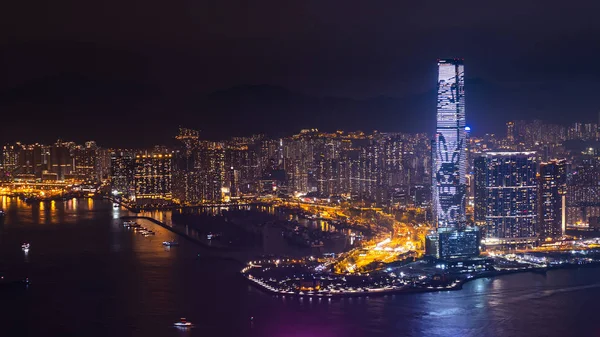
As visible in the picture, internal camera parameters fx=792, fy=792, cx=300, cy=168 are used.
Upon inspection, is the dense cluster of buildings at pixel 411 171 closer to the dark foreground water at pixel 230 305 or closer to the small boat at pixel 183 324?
the dark foreground water at pixel 230 305

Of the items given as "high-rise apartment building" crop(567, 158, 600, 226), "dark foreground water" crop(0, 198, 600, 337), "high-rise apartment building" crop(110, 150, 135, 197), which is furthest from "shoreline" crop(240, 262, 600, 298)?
"high-rise apartment building" crop(110, 150, 135, 197)

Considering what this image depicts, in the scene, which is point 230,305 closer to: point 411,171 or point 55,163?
point 411,171

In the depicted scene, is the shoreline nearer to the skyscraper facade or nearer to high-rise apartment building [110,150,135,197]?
the skyscraper facade

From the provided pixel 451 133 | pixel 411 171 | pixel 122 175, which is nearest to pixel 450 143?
pixel 451 133

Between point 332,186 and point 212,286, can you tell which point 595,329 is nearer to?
point 212,286

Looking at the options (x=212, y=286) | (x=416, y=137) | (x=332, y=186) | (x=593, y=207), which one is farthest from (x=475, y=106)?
(x=212, y=286)

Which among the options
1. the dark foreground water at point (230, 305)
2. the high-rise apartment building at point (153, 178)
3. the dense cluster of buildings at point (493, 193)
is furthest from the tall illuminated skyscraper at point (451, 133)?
the high-rise apartment building at point (153, 178)
